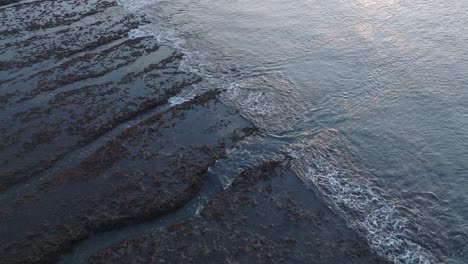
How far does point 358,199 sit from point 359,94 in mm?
7930

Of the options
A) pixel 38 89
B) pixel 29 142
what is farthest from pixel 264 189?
pixel 38 89

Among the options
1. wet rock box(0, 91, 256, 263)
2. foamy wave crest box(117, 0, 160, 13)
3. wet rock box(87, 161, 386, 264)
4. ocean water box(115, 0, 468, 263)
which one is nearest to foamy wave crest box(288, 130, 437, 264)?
ocean water box(115, 0, 468, 263)

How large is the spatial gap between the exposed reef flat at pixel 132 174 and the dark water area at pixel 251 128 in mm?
77

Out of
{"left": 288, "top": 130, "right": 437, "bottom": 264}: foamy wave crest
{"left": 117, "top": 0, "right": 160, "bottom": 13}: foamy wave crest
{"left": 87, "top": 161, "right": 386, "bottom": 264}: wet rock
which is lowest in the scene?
{"left": 117, "top": 0, "right": 160, "bottom": 13}: foamy wave crest

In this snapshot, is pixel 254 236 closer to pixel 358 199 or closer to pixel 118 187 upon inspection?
pixel 358 199

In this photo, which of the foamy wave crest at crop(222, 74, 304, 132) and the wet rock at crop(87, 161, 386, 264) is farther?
the foamy wave crest at crop(222, 74, 304, 132)

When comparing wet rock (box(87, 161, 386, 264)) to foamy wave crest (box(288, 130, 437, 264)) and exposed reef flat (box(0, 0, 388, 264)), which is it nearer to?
exposed reef flat (box(0, 0, 388, 264))

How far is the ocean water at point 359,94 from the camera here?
50.2 ft

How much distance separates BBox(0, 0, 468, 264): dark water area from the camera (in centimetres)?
1460

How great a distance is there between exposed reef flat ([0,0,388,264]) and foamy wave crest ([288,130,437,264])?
619 millimetres

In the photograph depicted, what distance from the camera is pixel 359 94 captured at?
21.7 meters

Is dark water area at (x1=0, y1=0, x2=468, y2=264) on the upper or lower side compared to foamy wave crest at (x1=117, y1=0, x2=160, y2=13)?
upper

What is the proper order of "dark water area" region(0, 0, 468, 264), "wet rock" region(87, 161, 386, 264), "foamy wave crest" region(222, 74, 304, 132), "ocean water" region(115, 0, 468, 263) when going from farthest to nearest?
"foamy wave crest" region(222, 74, 304, 132), "ocean water" region(115, 0, 468, 263), "dark water area" region(0, 0, 468, 264), "wet rock" region(87, 161, 386, 264)

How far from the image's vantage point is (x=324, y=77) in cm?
2331
